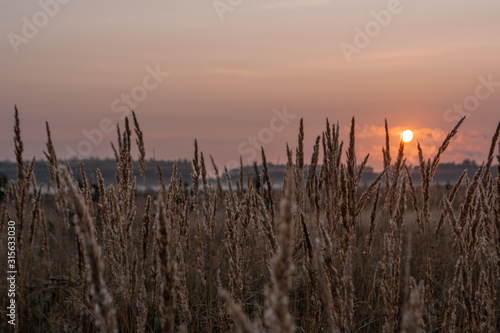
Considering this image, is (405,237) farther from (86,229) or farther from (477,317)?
(86,229)

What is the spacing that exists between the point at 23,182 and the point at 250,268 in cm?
286

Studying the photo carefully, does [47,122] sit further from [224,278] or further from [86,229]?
[224,278]

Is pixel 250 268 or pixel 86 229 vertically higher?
pixel 86 229

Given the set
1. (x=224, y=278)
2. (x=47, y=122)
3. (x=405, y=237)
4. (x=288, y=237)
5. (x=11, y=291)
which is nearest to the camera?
(x=288, y=237)

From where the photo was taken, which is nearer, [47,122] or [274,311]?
[274,311]

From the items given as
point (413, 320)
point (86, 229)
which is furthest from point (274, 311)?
point (86, 229)

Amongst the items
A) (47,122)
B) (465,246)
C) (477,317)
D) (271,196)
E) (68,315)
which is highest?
(47,122)

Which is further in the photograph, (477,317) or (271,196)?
(271,196)

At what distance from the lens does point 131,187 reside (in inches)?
117

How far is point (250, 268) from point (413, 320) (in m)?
4.24

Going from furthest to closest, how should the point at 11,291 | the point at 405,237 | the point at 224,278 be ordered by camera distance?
1. the point at 405,237
2. the point at 224,278
3. the point at 11,291

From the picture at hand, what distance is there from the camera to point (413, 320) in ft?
3.47

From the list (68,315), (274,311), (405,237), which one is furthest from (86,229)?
(405,237)

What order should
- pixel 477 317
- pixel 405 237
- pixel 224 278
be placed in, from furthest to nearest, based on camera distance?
pixel 405 237 < pixel 224 278 < pixel 477 317
